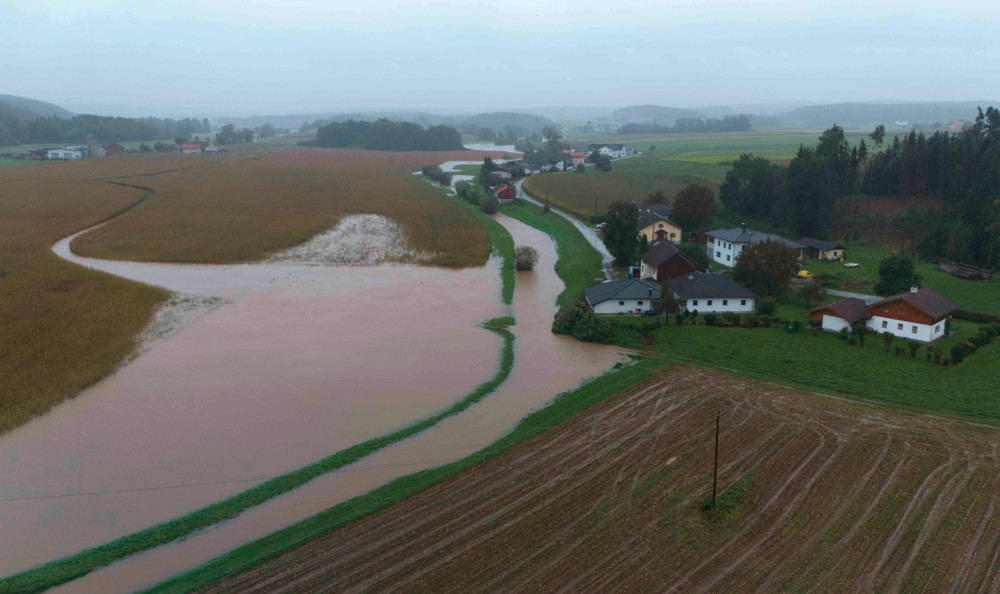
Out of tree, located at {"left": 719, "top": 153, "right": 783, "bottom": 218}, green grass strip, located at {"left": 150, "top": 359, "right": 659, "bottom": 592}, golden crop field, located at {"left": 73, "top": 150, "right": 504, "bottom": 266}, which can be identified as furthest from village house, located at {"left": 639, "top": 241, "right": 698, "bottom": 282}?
tree, located at {"left": 719, "top": 153, "right": 783, "bottom": 218}

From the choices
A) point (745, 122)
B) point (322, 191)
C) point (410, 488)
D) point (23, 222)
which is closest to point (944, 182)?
point (410, 488)

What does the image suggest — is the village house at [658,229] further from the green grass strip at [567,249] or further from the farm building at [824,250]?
the farm building at [824,250]

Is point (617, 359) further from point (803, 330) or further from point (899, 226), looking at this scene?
point (899, 226)

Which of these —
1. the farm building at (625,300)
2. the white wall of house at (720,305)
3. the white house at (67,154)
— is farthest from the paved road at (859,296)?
the white house at (67,154)

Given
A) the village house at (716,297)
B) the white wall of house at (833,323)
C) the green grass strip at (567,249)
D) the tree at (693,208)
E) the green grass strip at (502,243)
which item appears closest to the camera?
the white wall of house at (833,323)

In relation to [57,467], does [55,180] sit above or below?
above

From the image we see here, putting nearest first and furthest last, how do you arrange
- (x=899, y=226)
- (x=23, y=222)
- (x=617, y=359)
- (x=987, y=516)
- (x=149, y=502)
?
(x=987, y=516) → (x=149, y=502) → (x=617, y=359) → (x=899, y=226) → (x=23, y=222)

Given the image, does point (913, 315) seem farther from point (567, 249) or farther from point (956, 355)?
point (567, 249)
